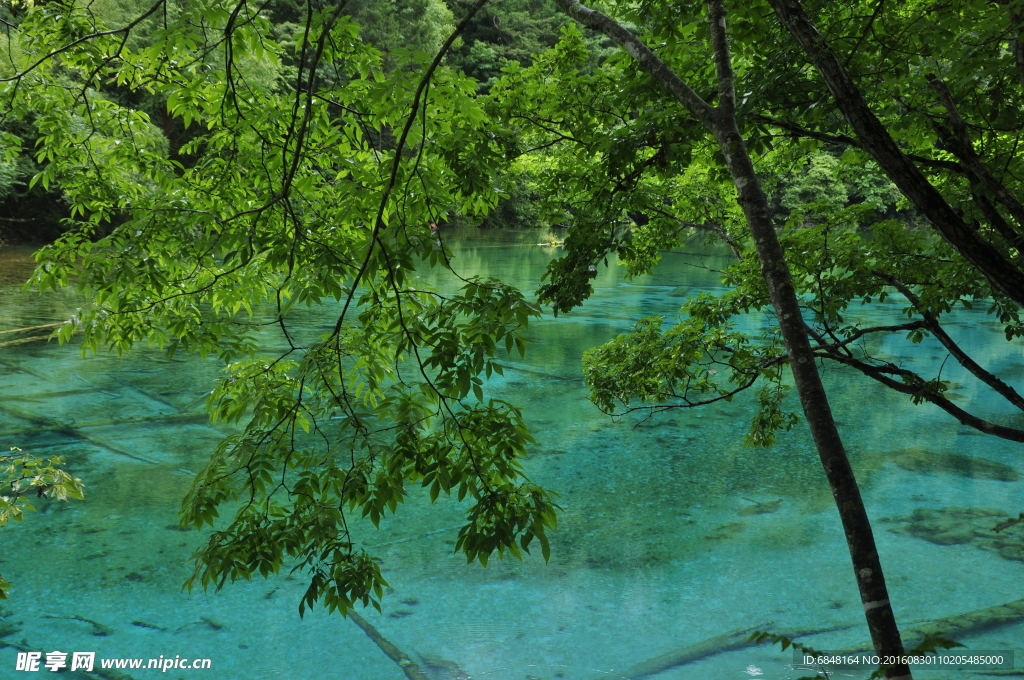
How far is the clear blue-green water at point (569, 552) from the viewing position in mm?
5176

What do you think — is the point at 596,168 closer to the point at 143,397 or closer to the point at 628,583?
the point at 628,583

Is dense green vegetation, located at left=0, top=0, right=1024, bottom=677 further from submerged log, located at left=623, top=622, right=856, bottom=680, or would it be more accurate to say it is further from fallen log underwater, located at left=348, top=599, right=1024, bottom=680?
submerged log, located at left=623, top=622, right=856, bottom=680

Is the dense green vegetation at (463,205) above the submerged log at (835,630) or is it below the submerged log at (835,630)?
above

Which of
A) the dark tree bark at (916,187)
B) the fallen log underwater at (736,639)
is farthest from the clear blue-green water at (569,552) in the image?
the dark tree bark at (916,187)

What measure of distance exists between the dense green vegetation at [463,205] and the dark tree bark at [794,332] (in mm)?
10

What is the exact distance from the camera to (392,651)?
5121mm

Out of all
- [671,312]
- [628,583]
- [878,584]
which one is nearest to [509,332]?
[878,584]

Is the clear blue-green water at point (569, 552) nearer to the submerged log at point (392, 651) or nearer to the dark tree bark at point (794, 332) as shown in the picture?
the submerged log at point (392, 651)

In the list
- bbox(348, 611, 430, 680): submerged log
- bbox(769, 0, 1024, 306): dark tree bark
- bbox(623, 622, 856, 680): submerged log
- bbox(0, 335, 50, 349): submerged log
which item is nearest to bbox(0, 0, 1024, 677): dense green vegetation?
bbox(769, 0, 1024, 306): dark tree bark

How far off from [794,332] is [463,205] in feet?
6.60

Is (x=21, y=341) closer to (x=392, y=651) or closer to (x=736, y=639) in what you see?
(x=392, y=651)

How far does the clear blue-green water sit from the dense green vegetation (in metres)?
1.07

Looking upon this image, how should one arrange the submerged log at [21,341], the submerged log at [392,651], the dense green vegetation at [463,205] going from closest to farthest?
1. the dense green vegetation at [463,205]
2. the submerged log at [392,651]
3. the submerged log at [21,341]

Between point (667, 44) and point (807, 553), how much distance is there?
442cm
